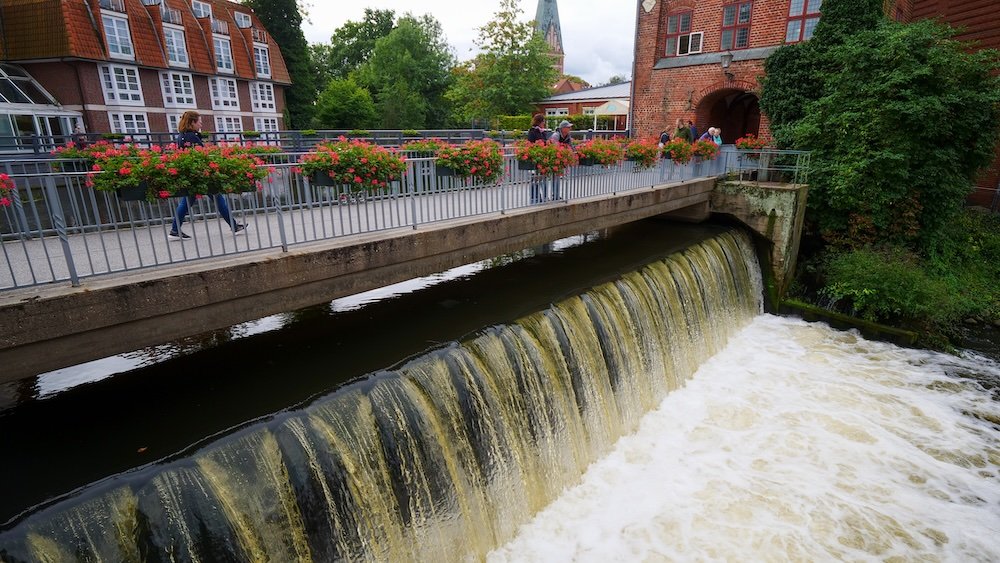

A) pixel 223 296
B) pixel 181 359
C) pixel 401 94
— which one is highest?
pixel 401 94

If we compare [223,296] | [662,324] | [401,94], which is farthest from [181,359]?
[401,94]

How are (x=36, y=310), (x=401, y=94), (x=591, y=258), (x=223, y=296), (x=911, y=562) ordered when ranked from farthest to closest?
(x=401, y=94), (x=591, y=258), (x=911, y=562), (x=223, y=296), (x=36, y=310)

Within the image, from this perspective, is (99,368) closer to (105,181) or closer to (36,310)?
(36,310)

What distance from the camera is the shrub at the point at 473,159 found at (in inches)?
313

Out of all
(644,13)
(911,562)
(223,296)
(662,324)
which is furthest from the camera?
(644,13)

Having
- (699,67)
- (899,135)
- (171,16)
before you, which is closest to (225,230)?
(899,135)

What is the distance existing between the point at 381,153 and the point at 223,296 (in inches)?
102

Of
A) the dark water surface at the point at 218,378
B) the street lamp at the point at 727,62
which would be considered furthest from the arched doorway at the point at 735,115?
the dark water surface at the point at 218,378

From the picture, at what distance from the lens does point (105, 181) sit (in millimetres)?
4863

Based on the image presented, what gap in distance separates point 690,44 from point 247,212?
1894 cm

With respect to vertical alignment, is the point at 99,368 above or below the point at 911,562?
above

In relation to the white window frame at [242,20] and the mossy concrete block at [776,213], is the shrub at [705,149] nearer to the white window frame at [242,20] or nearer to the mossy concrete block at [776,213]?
the mossy concrete block at [776,213]

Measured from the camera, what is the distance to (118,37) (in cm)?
2906

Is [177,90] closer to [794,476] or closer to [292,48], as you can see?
[292,48]
